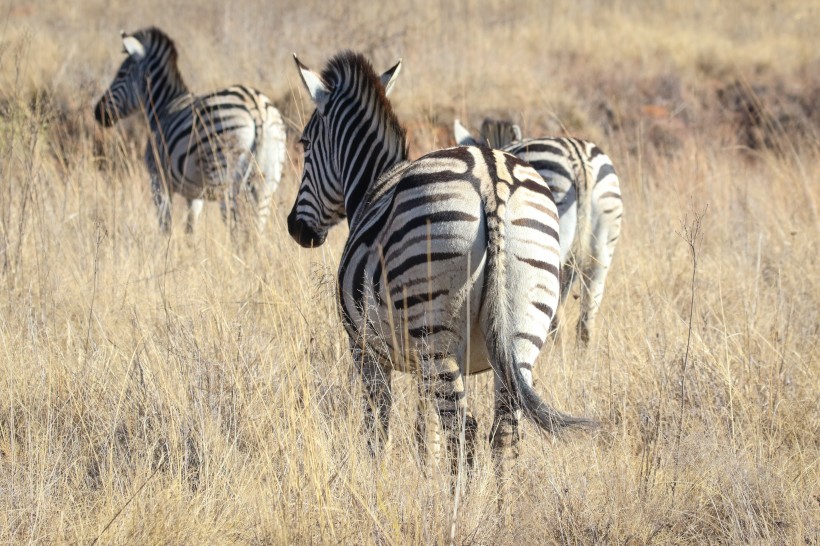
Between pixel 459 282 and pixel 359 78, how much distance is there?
4.96ft

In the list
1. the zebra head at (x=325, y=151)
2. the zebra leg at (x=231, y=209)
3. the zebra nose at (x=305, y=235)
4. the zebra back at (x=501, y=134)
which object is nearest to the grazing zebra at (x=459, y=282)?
the zebra head at (x=325, y=151)

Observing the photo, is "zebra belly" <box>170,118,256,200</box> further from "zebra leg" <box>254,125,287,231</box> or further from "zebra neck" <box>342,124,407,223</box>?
"zebra neck" <box>342,124,407,223</box>

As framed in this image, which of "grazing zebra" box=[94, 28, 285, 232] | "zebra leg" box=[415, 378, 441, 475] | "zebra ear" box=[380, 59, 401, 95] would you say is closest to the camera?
"zebra leg" box=[415, 378, 441, 475]

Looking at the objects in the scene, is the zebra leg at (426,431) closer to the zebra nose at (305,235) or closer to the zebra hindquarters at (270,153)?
the zebra nose at (305,235)

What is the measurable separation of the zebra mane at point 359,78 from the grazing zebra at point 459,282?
0.59 metres

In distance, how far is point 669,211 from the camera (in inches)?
285

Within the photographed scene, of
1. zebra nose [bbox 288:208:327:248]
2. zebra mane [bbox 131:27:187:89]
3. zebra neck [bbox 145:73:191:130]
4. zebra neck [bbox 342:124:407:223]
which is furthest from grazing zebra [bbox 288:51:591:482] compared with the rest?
zebra mane [bbox 131:27:187:89]

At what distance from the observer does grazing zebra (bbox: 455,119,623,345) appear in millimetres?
5504

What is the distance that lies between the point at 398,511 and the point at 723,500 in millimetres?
1234

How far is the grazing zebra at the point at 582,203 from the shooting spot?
550 cm

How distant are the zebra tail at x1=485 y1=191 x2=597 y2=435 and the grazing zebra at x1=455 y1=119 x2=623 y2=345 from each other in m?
2.25

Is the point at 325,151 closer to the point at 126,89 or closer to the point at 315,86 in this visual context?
the point at 315,86

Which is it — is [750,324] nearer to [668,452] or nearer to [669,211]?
[668,452]

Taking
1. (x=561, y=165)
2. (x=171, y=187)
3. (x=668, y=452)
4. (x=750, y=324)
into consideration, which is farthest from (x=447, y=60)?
(x=668, y=452)
